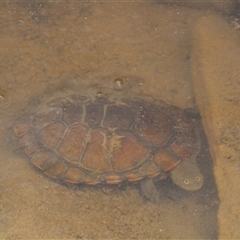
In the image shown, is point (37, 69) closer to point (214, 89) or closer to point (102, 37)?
point (102, 37)

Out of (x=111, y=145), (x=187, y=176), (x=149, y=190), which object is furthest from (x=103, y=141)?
(x=187, y=176)

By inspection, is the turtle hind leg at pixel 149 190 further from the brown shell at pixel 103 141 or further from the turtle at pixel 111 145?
the brown shell at pixel 103 141

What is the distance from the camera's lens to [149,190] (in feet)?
10.8

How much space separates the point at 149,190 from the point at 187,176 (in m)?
0.37

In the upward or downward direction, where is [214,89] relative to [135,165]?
upward

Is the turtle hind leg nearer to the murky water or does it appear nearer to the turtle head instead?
the murky water

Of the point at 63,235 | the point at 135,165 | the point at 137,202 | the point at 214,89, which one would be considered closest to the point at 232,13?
the point at 214,89

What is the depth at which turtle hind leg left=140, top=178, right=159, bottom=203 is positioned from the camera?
327cm

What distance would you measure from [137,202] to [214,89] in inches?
51.3

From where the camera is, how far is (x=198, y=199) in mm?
3277

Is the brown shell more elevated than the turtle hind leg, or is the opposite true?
the brown shell

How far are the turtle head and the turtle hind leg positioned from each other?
0.68 ft

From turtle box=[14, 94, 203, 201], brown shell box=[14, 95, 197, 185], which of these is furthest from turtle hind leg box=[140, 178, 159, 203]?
brown shell box=[14, 95, 197, 185]

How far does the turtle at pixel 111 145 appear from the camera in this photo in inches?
128
